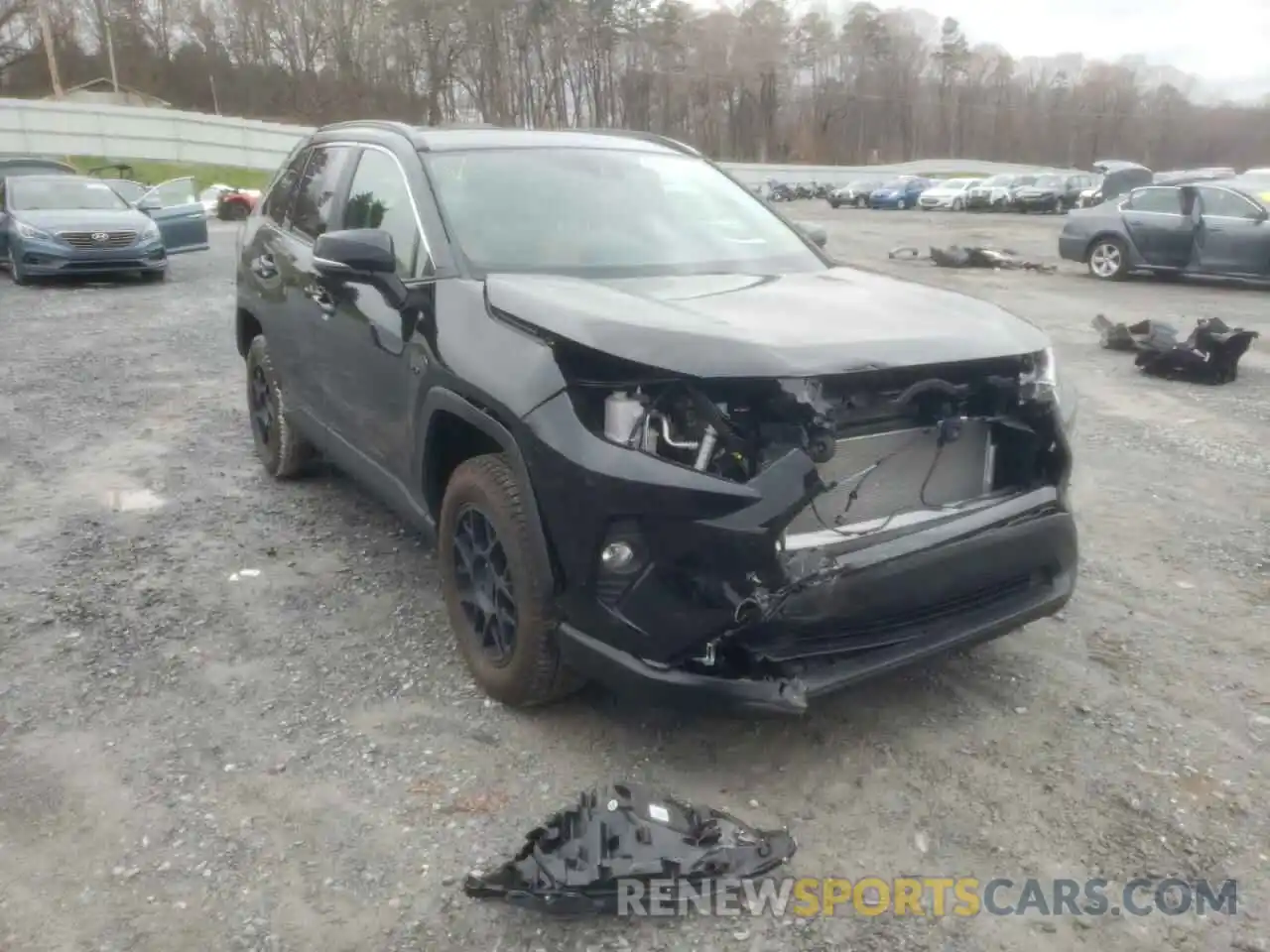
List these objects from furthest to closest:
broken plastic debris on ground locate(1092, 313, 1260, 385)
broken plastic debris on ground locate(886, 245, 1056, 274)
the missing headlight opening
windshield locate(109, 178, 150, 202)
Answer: broken plastic debris on ground locate(886, 245, 1056, 274)
windshield locate(109, 178, 150, 202)
broken plastic debris on ground locate(1092, 313, 1260, 385)
the missing headlight opening

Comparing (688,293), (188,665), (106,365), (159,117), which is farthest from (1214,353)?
(159,117)

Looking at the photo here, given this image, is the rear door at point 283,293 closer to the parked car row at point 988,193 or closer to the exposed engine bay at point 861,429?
the exposed engine bay at point 861,429

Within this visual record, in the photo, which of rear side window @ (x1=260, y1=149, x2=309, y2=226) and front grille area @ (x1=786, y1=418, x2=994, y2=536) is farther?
rear side window @ (x1=260, y1=149, x2=309, y2=226)

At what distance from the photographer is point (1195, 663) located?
3.76m

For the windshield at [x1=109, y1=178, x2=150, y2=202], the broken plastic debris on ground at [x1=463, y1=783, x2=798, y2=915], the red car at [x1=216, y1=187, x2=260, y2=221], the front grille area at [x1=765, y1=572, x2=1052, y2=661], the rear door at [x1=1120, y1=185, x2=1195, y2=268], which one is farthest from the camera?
the red car at [x1=216, y1=187, x2=260, y2=221]

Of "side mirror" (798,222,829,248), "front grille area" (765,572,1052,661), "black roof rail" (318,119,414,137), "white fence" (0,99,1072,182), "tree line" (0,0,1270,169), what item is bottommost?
"front grille area" (765,572,1052,661)

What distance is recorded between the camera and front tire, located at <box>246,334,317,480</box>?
5.42m

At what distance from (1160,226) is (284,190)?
13.9 meters

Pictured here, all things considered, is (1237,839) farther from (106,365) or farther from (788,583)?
(106,365)

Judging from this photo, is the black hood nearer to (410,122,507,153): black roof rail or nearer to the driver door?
(410,122,507,153): black roof rail

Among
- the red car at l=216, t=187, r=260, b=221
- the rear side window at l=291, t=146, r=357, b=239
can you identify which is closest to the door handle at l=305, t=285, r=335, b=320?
the rear side window at l=291, t=146, r=357, b=239

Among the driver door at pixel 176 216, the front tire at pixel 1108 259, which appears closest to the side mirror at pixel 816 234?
the front tire at pixel 1108 259

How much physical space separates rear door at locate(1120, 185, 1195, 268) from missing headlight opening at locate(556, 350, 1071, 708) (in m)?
14.0

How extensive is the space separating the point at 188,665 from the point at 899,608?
98.6 inches
